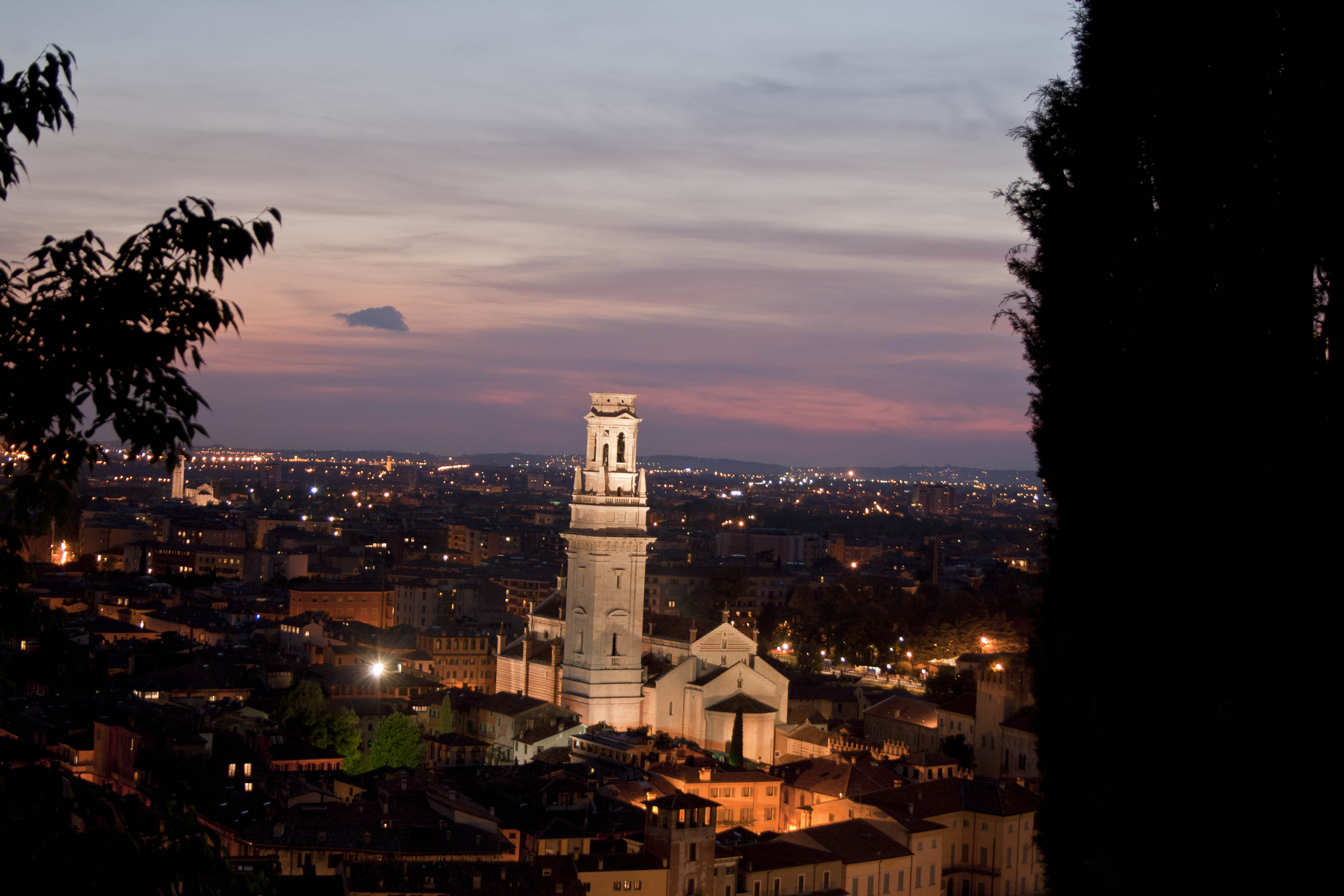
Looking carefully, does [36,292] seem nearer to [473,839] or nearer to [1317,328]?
[1317,328]

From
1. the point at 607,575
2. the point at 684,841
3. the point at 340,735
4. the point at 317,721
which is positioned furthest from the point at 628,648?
the point at 684,841

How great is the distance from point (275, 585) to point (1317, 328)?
67356 millimetres

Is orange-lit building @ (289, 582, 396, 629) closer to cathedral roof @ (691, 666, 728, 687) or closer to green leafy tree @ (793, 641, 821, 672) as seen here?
green leafy tree @ (793, 641, 821, 672)

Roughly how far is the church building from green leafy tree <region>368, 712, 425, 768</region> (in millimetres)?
3522

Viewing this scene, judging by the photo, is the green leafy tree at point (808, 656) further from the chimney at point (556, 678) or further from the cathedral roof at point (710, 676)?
the cathedral roof at point (710, 676)

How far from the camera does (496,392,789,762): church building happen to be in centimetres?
3050

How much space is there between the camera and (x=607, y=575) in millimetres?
31750

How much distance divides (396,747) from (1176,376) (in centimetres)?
2433

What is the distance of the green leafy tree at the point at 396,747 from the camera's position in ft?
95.0

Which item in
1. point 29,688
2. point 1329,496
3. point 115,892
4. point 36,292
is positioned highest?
point 36,292

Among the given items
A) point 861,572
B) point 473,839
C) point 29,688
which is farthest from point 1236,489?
point 861,572

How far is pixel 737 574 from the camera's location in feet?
220

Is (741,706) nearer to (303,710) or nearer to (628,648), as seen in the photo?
(628,648)

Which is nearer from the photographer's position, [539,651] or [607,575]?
[607,575]
